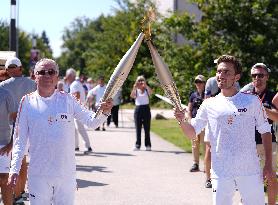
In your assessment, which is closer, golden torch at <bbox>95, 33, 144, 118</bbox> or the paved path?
golden torch at <bbox>95, 33, 144, 118</bbox>

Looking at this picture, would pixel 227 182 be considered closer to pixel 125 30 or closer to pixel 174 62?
pixel 174 62

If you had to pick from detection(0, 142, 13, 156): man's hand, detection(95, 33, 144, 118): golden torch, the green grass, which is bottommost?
detection(0, 142, 13, 156): man's hand

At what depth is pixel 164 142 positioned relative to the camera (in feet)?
60.5

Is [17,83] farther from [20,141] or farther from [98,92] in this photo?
[98,92]

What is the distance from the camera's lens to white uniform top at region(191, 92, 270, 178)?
18.8 ft

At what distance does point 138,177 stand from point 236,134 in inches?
245

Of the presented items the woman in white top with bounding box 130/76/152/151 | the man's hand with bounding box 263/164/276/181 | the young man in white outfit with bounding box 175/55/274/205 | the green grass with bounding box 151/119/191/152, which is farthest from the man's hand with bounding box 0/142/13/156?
the green grass with bounding box 151/119/191/152

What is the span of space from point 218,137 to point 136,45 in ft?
4.05

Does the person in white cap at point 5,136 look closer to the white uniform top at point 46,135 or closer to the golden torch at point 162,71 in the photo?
the white uniform top at point 46,135

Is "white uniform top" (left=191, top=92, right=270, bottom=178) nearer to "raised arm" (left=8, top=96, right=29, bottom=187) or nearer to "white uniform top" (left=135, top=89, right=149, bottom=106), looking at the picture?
"raised arm" (left=8, top=96, right=29, bottom=187)

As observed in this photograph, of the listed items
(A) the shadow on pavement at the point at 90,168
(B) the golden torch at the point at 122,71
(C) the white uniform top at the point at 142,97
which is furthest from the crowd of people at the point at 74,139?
(C) the white uniform top at the point at 142,97

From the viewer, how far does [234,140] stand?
5.78 m

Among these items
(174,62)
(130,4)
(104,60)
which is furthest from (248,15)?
(104,60)

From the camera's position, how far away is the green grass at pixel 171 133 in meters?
17.7
